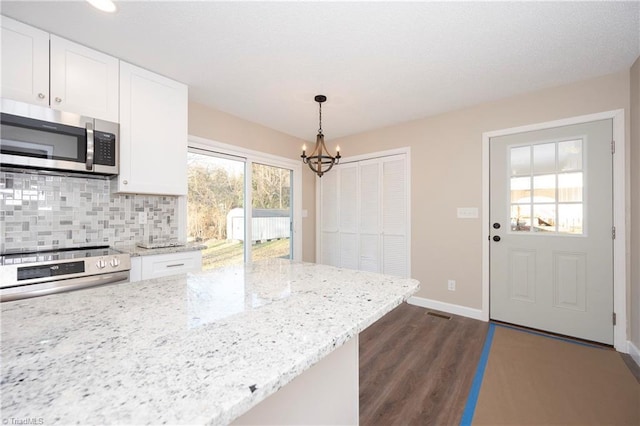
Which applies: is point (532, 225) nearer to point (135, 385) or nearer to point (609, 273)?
point (609, 273)

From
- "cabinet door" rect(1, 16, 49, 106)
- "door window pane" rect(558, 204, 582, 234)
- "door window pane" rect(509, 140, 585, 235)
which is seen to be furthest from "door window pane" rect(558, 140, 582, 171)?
"cabinet door" rect(1, 16, 49, 106)

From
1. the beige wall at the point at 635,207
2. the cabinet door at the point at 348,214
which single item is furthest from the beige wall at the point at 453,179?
the cabinet door at the point at 348,214

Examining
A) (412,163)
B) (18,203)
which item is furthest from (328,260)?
(18,203)

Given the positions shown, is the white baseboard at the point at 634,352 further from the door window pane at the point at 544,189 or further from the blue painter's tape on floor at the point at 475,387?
the door window pane at the point at 544,189

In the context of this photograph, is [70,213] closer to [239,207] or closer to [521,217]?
[239,207]

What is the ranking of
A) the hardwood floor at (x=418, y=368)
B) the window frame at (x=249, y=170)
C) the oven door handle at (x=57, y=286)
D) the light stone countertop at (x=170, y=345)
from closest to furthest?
the light stone countertop at (x=170, y=345)
the oven door handle at (x=57, y=286)
the hardwood floor at (x=418, y=368)
the window frame at (x=249, y=170)

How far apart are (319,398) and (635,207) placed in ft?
9.65

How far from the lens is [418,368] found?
6.86 ft

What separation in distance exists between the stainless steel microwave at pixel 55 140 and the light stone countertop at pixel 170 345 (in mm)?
1518

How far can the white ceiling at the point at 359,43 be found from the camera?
1.67 m

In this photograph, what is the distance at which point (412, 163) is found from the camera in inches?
139

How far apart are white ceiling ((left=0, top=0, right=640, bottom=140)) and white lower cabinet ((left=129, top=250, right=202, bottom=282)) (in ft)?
5.28

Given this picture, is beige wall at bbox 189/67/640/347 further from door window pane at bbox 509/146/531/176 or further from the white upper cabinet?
the white upper cabinet

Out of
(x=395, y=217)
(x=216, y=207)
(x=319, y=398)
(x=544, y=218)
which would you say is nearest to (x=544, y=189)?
(x=544, y=218)
